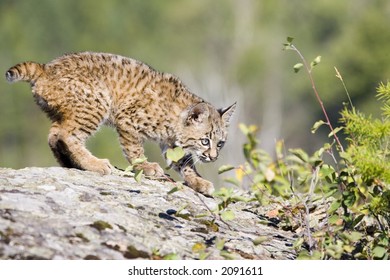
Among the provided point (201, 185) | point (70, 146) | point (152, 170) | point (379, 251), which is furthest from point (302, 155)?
point (70, 146)

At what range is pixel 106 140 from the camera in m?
39.2

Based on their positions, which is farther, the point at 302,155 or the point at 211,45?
the point at 211,45

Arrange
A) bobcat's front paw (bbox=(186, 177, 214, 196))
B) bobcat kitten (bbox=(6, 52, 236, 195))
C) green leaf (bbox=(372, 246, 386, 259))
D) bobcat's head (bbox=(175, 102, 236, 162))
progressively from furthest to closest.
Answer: bobcat's head (bbox=(175, 102, 236, 162))
bobcat kitten (bbox=(6, 52, 236, 195))
bobcat's front paw (bbox=(186, 177, 214, 196))
green leaf (bbox=(372, 246, 386, 259))

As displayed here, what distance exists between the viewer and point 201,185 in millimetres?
7500

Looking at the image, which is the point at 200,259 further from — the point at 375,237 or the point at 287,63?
the point at 287,63

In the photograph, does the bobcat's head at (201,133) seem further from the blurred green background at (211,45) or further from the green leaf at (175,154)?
the blurred green background at (211,45)

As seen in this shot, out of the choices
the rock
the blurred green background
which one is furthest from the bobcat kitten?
the blurred green background

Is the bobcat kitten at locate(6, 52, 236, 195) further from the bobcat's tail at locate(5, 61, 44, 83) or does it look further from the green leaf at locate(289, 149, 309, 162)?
the green leaf at locate(289, 149, 309, 162)

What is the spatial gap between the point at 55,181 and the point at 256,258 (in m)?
1.51

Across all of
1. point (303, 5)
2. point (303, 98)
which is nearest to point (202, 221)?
point (303, 98)

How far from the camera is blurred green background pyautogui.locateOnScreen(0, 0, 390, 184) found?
4241cm

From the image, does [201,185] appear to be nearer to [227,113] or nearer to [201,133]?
[201,133]

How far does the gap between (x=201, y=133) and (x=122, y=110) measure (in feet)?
2.96

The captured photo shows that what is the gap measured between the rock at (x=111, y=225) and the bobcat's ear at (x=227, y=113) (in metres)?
2.73
